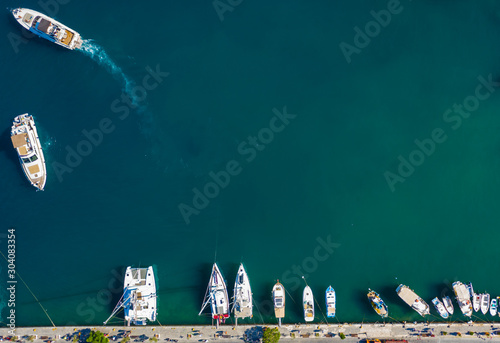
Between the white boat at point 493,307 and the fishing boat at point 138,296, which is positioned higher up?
the fishing boat at point 138,296

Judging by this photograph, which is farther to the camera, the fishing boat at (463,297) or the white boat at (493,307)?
the white boat at (493,307)

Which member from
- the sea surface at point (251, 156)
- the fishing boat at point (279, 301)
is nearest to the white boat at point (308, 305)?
the sea surface at point (251, 156)

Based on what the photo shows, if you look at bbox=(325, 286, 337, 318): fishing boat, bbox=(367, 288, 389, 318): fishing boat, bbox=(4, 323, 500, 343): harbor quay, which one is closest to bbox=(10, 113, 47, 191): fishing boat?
bbox=(4, 323, 500, 343): harbor quay

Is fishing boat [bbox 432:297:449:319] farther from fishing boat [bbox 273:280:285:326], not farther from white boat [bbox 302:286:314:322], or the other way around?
fishing boat [bbox 273:280:285:326]

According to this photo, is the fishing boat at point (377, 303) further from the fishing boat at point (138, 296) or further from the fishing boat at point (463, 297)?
the fishing boat at point (138, 296)

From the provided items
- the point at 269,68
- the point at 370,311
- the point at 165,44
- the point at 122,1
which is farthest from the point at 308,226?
the point at 122,1

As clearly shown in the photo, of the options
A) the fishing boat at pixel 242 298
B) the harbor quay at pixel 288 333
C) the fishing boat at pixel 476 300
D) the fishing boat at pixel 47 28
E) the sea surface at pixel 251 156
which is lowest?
the harbor quay at pixel 288 333

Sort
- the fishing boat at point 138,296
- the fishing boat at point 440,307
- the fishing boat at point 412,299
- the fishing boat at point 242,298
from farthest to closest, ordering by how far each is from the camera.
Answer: the fishing boat at point 440,307 < the fishing boat at point 412,299 < the fishing boat at point 242,298 < the fishing boat at point 138,296
